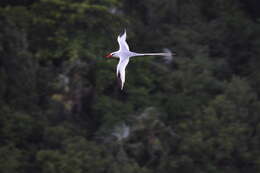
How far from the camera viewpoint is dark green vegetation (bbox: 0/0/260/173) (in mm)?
21516

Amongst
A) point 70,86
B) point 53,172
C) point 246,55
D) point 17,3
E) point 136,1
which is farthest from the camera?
point 246,55

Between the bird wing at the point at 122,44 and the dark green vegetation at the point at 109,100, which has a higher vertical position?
the dark green vegetation at the point at 109,100

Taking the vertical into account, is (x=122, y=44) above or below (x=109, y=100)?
below

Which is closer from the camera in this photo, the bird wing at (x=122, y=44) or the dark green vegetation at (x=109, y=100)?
the bird wing at (x=122, y=44)

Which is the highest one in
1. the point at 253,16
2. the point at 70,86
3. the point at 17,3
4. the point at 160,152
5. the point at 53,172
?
the point at 253,16

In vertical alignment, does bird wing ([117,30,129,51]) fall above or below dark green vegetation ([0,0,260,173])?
below

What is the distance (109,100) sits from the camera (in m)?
23.0

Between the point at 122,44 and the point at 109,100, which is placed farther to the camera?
the point at 109,100

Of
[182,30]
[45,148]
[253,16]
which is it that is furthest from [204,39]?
[45,148]

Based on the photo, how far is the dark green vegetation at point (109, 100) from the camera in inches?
847

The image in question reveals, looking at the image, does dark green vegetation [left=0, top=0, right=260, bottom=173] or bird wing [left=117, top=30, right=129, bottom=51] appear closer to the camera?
bird wing [left=117, top=30, right=129, bottom=51]

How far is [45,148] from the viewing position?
21672 millimetres

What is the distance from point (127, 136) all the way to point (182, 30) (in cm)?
542

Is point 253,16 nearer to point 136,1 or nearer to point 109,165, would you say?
point 136,1
